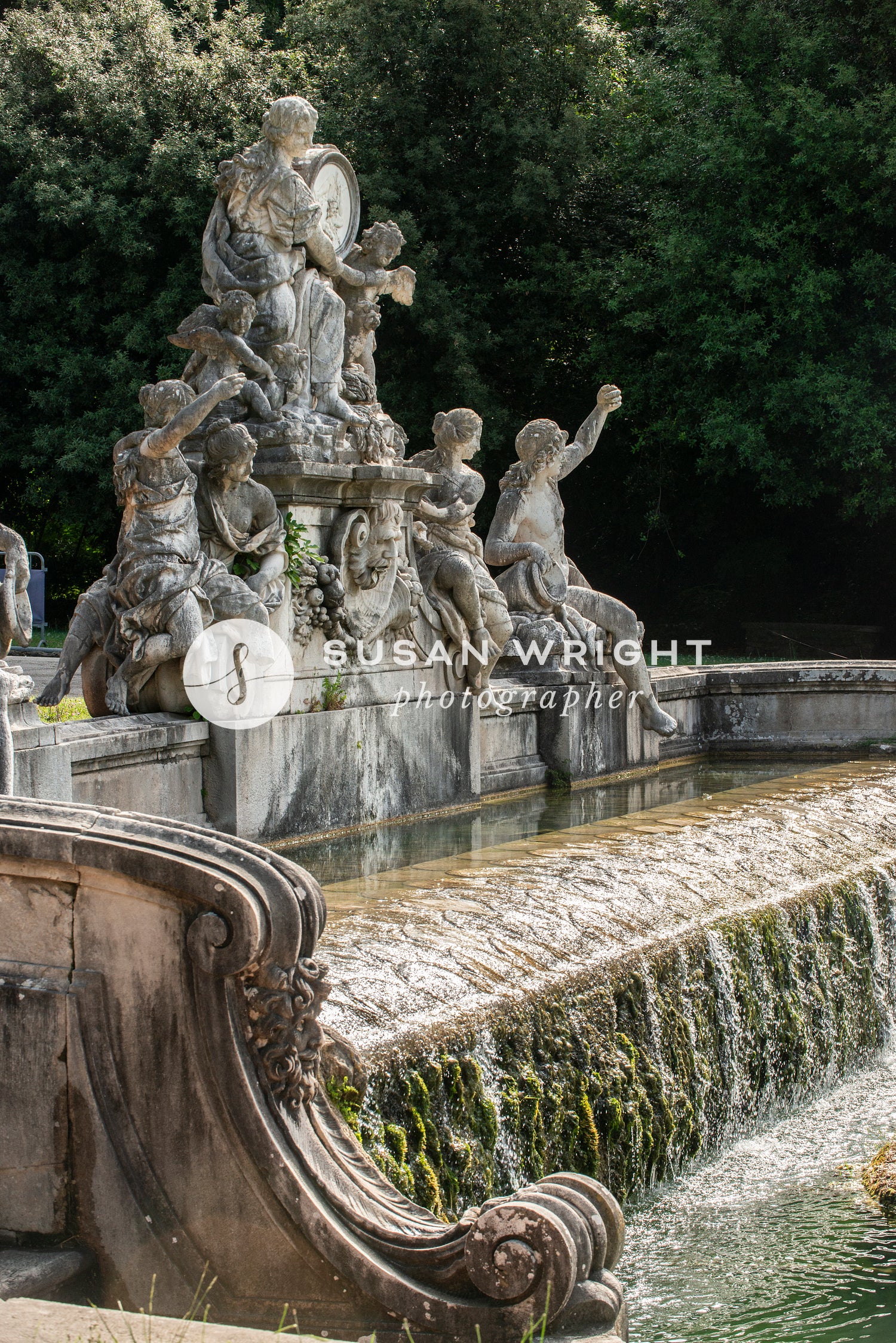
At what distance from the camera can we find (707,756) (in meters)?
12.3

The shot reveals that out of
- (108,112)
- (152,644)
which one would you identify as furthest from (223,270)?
(108,112)

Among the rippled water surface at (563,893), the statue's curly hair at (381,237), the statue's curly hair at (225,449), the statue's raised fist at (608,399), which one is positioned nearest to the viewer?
the rippled water surface at (563,893)

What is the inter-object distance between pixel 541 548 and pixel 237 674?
3.87 meters

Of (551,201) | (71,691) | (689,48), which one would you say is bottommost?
(71,691)

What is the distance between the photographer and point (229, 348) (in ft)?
25.7

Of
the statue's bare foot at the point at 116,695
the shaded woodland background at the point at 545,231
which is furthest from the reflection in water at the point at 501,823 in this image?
the shaded woodland background at the point at 545,231

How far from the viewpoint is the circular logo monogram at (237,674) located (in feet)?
23.4

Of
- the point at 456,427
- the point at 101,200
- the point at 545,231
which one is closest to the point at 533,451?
the point at 456,427

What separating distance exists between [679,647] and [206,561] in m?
16.8

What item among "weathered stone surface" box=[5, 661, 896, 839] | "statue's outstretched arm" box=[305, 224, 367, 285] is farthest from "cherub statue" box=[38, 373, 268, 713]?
"statue's outstretched arm" box=[305, 224, 367, 285]

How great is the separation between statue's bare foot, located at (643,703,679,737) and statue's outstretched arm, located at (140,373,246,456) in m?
4.96

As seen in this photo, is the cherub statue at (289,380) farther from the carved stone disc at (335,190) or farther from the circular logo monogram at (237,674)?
the circular logo monogram at (237,674)

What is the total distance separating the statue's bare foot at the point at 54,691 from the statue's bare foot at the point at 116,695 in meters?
0.23

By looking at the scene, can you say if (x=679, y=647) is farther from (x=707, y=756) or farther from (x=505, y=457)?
(x=707, y=756)
